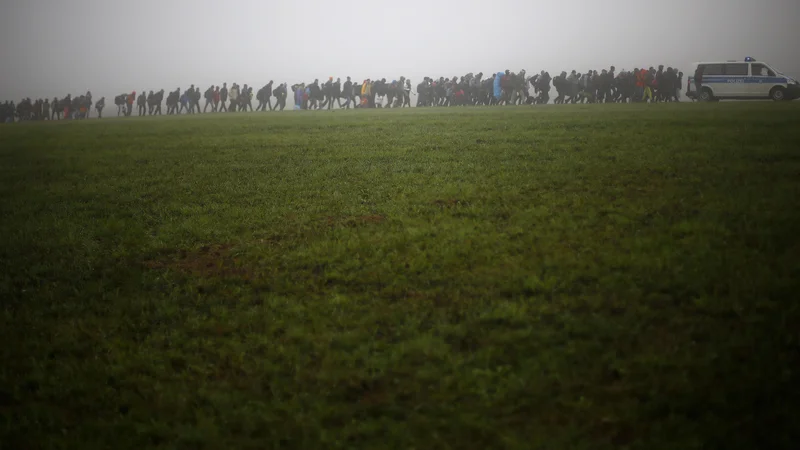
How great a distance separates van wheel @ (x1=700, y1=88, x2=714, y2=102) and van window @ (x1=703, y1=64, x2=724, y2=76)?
860 mm

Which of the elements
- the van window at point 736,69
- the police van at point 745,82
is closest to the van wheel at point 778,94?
the police van at point 745,82

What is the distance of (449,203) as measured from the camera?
921cm

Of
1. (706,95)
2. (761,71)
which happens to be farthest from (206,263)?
(761,71)

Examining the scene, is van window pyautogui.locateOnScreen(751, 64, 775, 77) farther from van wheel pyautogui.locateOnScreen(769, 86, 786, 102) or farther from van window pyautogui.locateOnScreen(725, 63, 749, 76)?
van wheel pyautogui.locateOnScreen(769, 86, 786, 102)

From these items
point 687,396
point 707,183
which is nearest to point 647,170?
point 707,183

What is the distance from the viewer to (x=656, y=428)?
12.9ft

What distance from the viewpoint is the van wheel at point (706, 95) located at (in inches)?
1179

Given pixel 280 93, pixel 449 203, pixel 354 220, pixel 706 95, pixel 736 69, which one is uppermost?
pixel 280 93

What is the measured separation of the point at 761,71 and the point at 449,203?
27065 mm

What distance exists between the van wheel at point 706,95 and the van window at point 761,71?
2.07 m

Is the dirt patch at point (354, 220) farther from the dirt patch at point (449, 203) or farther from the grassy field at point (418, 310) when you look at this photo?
the dirt patch at point (449, 203)

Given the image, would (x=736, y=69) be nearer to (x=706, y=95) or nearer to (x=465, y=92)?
(x=706, y=95)

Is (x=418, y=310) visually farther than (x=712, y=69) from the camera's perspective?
No

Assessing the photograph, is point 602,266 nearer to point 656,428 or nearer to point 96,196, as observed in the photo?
point 656,428
